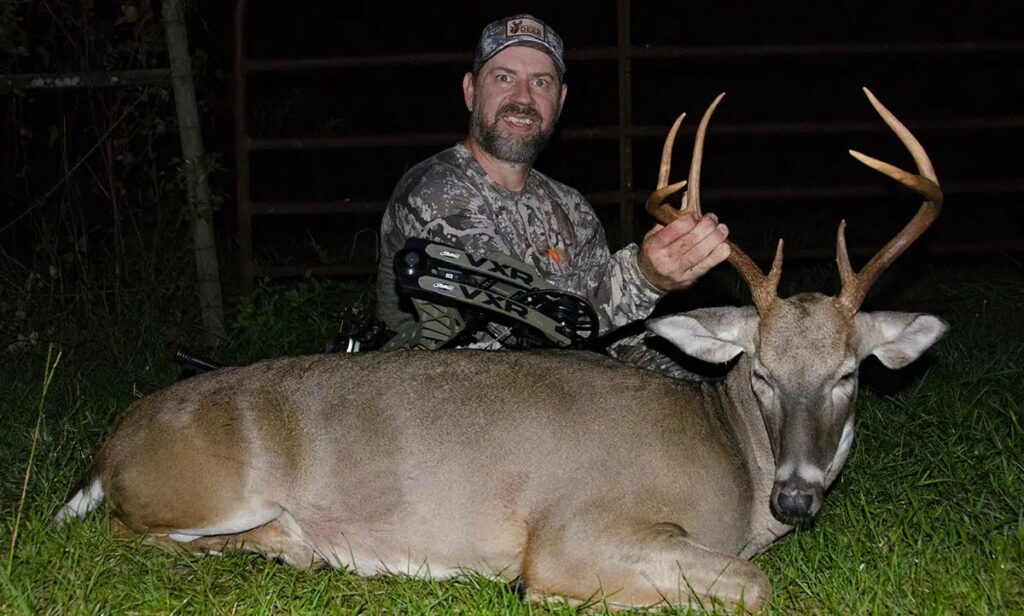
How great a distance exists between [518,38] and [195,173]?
7.65ft

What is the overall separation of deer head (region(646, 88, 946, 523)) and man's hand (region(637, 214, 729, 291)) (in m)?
0.08

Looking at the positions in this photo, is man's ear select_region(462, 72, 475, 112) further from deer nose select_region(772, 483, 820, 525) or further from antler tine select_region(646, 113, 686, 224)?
deer nose select_region(772, 483, 820, 525)

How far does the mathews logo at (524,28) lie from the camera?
5.56m

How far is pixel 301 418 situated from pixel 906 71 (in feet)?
53.0

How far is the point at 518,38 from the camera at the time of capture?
218 inches

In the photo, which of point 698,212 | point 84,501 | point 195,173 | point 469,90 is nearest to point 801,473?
point 698,212

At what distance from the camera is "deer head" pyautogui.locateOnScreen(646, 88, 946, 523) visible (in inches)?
144

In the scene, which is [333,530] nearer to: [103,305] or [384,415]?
[384,415]

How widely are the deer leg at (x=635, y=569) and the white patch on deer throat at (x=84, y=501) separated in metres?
1.54

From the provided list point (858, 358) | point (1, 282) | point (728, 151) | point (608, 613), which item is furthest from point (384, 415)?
point (728, 151)

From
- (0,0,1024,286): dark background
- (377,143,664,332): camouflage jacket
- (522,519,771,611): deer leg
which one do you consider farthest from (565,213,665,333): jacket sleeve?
(0,0,1024,286): dark background

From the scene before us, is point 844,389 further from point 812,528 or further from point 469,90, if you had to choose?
point 469,90

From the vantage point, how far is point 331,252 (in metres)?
10.1

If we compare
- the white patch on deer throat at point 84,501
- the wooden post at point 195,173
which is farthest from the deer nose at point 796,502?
the wooden post at point 195,173
